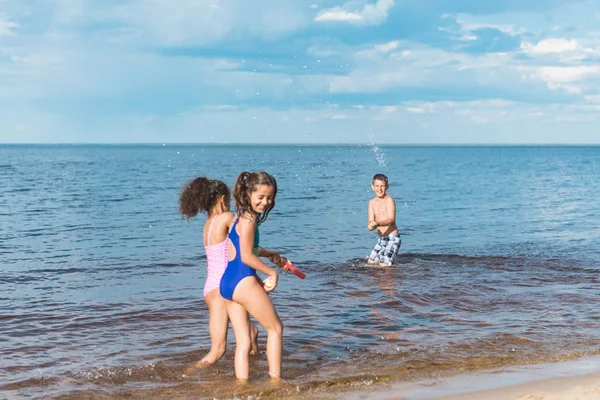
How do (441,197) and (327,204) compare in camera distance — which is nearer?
(327,204)

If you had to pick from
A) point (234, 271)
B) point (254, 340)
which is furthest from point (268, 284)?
point (254, 340)

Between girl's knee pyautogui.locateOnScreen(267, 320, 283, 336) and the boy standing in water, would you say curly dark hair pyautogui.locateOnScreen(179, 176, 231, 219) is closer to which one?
girl's knee pyautogui.locateOnScreen(267, 320, 283, 336)

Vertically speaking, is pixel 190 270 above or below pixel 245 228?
below

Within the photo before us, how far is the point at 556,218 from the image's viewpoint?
24.0 meters

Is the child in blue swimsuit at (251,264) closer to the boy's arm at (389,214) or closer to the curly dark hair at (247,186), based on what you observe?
the curly dark hair at (247,186)

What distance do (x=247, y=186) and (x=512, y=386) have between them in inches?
116

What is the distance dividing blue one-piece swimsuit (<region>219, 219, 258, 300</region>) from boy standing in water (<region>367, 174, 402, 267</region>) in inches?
252

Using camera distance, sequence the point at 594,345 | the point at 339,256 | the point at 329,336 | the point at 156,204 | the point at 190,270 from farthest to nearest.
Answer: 1. the point at 156,204
2. the point at 339,256
3. the point at 190,270
4. the point at 329,336
5. the point at 594,345

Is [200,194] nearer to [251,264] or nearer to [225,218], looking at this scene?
[225,218]

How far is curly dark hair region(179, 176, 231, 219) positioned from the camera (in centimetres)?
612

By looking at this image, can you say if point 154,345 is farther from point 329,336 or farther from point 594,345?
point 594,345

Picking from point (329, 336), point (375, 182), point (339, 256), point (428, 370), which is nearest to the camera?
point (428, 370)

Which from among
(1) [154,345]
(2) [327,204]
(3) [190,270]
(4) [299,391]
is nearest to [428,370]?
(4) [299,391]

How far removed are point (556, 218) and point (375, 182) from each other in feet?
46.4
